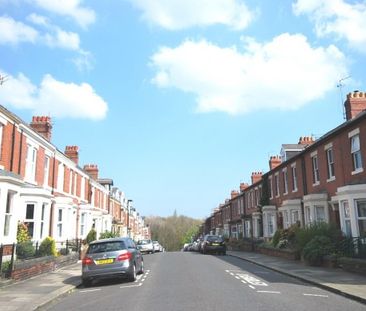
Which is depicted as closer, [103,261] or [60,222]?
[103,261]

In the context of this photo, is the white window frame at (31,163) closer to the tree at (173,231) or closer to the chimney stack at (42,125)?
the chimney stack at (42,125)


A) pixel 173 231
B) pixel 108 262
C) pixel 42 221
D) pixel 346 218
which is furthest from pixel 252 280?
pixel 173 231

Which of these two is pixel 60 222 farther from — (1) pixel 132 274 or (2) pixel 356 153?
(2) pixel 356 153

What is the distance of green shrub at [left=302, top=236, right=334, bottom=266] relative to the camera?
18984 mm

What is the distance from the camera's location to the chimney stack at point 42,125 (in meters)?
28.7

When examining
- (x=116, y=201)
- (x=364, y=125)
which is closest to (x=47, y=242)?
(x=364, y=125)

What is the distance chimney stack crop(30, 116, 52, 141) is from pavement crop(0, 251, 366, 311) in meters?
12.6

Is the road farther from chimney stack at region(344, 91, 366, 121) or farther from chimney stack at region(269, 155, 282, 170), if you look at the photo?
chimney stack at region(269, 155, 282, 170)

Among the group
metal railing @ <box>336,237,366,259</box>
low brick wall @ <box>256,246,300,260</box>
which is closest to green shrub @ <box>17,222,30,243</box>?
low brick wall @ <box>256,246,300,260</box>

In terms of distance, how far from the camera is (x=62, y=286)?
1455cm

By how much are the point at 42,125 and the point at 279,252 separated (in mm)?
17684

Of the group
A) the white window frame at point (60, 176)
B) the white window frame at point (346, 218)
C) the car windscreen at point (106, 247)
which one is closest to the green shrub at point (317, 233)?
the white window frame at point (346, 218)

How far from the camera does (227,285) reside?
44.7ft

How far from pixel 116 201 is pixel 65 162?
30554 mm
